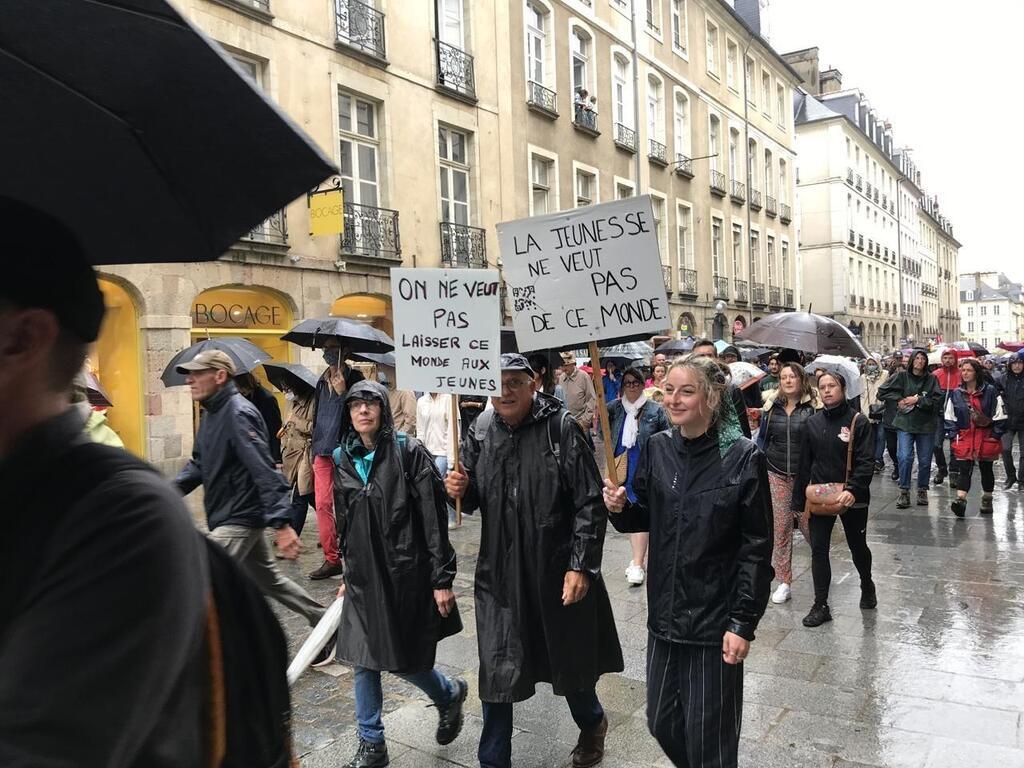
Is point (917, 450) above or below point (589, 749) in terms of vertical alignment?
above

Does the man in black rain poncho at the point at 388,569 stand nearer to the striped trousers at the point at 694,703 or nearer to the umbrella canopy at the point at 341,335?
the striped trousers at the point at 694,703

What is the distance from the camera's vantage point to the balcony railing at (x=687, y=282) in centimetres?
2874

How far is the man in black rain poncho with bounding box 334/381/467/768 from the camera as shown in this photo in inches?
149

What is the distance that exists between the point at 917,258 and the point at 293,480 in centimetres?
7539

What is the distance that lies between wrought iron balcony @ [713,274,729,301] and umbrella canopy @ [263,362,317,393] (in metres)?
24.9

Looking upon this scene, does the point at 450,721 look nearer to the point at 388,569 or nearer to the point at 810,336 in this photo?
the point at 388,569

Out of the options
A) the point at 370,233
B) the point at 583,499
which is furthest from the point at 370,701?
the point at 370,233

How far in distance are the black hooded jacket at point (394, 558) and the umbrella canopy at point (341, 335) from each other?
4.11 meters

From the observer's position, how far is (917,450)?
10.6 m

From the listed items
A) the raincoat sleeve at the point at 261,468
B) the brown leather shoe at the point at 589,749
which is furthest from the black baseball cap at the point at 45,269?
the raincoat sleeve at the point at 261,468

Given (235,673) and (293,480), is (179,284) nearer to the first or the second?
(293,480)

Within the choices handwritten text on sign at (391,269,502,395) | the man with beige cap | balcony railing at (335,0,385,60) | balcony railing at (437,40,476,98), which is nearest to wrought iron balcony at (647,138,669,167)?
balcony railing at (437,40,476,98)

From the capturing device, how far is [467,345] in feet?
13.6

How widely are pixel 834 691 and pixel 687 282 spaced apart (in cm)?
2560
